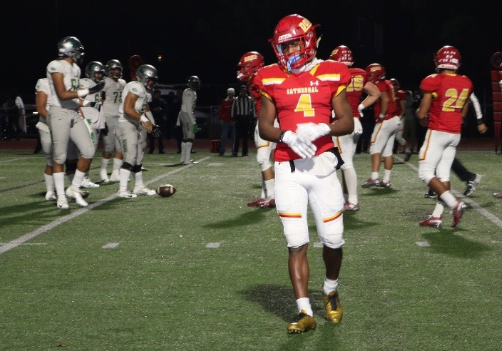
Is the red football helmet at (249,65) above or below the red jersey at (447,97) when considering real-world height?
above

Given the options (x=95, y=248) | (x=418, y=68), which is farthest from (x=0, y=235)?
(x=418, y=68)

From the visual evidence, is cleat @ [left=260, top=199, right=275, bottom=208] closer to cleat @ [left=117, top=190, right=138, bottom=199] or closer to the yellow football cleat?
cleat @ [left=117, top=190, right=138, bottom=199]

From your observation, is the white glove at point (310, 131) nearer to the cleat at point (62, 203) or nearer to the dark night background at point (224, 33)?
the cleat at point (62, 203)

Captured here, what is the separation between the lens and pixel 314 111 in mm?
5371

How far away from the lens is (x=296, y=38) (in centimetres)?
526

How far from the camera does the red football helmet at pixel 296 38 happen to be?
17.3 ft

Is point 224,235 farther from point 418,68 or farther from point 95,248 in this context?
point 418,68

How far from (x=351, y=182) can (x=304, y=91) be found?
556 cm

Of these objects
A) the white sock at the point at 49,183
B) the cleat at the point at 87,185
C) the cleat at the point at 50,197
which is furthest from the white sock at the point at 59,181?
the cleat at the point at 87,185

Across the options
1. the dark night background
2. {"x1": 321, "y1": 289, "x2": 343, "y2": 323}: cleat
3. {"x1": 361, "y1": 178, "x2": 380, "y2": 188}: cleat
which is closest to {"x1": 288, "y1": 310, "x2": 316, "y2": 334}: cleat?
{"x1": 321, "y1": 289, "x2": 343, "y2": 323}: cleat

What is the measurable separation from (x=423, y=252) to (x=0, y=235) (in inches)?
170

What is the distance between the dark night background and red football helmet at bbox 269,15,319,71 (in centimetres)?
2495

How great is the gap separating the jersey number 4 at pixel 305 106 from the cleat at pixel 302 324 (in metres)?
1.20

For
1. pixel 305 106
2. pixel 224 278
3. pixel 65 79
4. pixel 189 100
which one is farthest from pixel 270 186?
pixel 189 100
